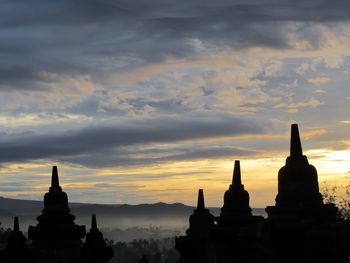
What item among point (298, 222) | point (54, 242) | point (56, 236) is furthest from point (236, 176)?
point (54, 242)

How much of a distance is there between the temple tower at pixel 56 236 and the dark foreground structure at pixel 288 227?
4.21 meters

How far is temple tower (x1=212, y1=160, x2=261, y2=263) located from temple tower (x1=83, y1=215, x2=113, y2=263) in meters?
3.69

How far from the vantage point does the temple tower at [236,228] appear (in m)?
19.6

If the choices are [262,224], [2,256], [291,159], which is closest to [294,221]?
[262,224]

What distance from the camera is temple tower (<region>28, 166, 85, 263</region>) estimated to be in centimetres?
2077

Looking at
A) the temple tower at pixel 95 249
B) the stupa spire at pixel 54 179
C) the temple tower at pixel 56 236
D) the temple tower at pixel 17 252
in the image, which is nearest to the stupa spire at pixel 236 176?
the temple tower at pixel 95 249

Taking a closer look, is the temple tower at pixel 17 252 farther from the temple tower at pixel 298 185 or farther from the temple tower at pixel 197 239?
the temple tower at pixel 298 185

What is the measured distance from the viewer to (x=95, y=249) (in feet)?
70.8

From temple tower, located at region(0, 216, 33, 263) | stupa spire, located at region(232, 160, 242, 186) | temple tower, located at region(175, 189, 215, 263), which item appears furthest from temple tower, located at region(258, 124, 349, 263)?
temple tower, located at region(0, 216, 33, 263)

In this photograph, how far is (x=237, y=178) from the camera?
2128cm

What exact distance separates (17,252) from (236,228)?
660cm

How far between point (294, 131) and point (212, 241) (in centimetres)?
474

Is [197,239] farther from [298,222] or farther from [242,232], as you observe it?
[298,222]

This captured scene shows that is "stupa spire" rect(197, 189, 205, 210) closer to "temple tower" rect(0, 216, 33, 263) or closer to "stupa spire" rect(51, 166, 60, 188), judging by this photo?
"stupa spire" rect(51, 166, 60, 188)
